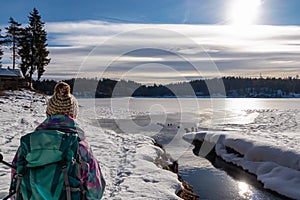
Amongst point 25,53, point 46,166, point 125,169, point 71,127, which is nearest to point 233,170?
point 125,169

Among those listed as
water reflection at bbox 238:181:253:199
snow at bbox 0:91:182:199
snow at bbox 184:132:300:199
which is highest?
snow at bbox 0:91:182:199

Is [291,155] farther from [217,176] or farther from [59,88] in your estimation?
[59,88]

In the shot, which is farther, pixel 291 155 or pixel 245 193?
pixel 291 155

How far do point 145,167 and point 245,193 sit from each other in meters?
4.25

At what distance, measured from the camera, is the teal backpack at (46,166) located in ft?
9.04

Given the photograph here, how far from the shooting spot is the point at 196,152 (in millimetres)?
19844

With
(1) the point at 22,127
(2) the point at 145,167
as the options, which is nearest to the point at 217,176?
(2) the point at 145,167

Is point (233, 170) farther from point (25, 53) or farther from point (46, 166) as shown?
point (25, 53)

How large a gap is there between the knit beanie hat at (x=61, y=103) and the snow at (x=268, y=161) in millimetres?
10408

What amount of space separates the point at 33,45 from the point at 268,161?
4035cm

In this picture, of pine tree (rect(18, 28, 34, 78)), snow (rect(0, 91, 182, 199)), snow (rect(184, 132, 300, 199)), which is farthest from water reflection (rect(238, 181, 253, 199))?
pine tree (rect(18, 28, 34, 78))

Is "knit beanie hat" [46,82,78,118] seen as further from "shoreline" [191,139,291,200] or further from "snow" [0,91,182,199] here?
"shoreline" [191,139,291,200]

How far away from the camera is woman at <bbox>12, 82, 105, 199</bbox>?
9.73 feet

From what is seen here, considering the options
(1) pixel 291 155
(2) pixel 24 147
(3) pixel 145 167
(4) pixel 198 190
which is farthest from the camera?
(1) pixel 291 155
